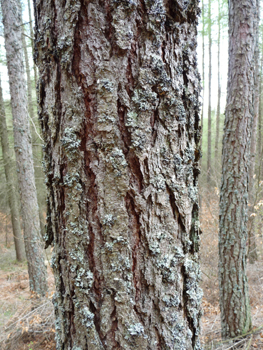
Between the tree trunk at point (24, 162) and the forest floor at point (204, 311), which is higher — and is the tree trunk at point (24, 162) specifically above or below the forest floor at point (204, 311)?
above

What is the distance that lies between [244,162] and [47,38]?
3.00 meters

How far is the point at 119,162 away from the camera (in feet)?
2.67

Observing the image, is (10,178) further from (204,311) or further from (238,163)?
(238,163)

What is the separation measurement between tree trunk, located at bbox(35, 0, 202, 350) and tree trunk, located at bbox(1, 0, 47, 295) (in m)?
5.08

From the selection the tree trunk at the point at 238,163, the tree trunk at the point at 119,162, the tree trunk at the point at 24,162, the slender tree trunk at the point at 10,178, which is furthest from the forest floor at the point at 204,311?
the tree trunk at the point at 119,162

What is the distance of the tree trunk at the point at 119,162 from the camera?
806 mm

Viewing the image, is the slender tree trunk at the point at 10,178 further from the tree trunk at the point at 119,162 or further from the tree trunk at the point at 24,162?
the tree trunk at the point at 119,162

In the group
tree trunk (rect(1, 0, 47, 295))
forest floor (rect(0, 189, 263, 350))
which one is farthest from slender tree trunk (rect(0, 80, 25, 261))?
tree trunk (rect(1, 0, 47, 295))

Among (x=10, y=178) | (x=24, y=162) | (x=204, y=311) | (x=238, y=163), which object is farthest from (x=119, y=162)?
(x=10, y=178)

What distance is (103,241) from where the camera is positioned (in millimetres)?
829

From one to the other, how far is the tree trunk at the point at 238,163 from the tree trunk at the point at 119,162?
2627 mm

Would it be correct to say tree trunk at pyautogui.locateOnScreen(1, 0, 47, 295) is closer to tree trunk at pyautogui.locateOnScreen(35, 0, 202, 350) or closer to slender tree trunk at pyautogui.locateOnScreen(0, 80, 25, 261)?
slender tree trunk at pyautogui.locateOnScreen(0, 80, 25, 261)

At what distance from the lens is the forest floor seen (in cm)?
359

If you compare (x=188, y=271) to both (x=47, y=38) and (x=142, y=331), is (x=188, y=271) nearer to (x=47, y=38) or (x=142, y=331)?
(x=142, y=331)
